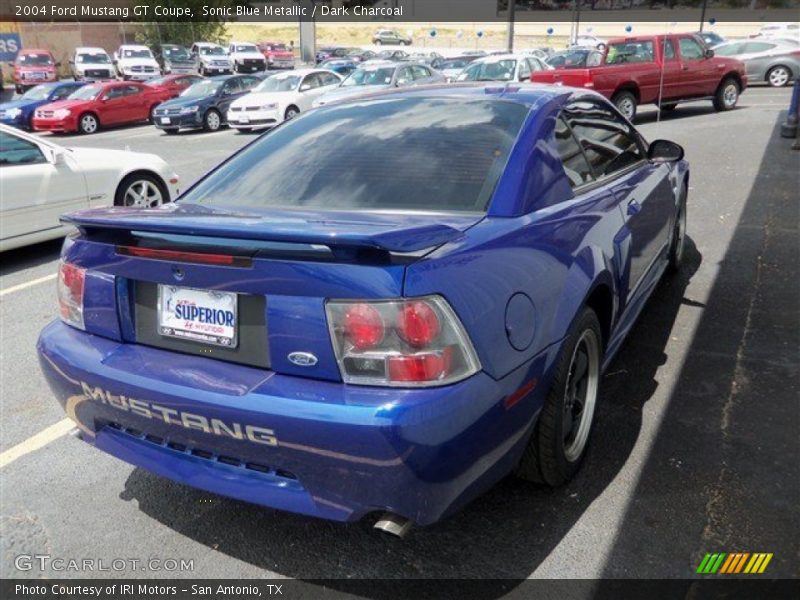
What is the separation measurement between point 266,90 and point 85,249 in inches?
666

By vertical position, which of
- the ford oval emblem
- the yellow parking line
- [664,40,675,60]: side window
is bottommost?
the yellow parking line

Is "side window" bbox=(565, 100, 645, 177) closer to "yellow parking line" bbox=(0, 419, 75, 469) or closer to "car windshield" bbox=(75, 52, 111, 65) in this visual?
"yellow parking line" bbox=(0, 419, 75, 469)

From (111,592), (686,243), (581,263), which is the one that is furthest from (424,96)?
(686,243)

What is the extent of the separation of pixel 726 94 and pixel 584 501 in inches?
640

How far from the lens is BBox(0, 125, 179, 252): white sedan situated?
643 cm

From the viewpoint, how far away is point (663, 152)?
166 inches

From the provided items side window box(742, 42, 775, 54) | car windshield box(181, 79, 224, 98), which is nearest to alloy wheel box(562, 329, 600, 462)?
car windshield box(181, 79, 224, 98)

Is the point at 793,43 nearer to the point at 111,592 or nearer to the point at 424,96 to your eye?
the point at 424,96

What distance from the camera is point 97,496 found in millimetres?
3004

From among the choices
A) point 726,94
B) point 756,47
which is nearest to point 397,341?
point 726,94

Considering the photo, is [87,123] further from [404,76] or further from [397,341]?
[397,341]

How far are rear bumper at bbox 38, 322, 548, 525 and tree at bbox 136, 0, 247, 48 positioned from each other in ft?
150

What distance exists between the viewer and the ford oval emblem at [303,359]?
84.3 inches

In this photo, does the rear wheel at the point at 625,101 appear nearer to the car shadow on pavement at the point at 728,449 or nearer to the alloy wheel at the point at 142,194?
the car shadow on pavement at the point at 728,449
